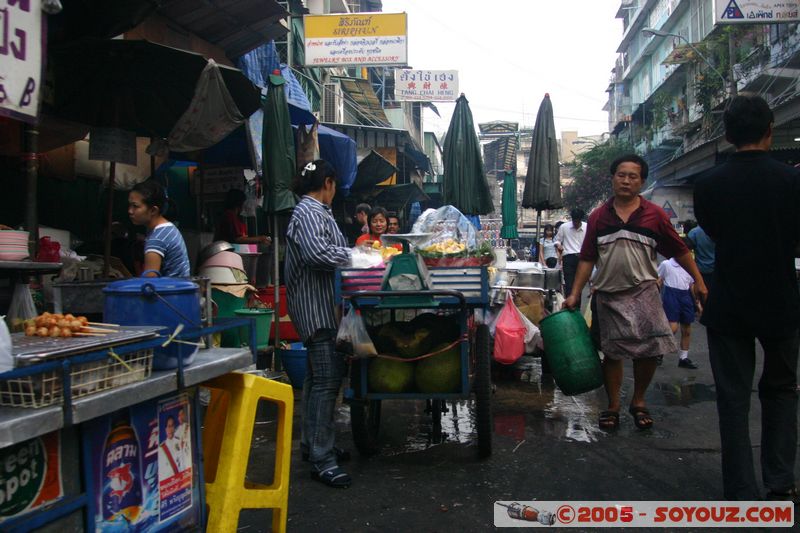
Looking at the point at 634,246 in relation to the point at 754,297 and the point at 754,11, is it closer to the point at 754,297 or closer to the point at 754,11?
the point at 754,297

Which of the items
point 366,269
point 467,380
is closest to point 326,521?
point 467,380

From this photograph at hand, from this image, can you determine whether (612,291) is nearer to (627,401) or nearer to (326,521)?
Result: (627,401)

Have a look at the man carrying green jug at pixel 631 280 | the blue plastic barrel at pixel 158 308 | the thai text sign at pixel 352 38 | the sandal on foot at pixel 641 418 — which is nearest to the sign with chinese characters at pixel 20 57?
the blue plastic barrel at pixel 158 308

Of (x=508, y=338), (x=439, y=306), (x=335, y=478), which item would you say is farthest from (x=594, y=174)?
(x=335, y=478)

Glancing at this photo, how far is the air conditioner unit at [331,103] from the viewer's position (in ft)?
61.9

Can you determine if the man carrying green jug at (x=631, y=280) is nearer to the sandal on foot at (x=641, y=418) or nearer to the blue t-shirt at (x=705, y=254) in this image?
the sandal on foot at (x=641, y=418)

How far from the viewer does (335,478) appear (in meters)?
3.70

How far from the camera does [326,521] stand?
325 centimetres

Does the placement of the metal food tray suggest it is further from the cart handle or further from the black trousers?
the black trousers

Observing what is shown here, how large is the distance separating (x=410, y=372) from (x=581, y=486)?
1210 millimetres

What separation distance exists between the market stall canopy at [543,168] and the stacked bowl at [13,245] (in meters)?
7.53

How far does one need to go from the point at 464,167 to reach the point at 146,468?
8.20 meters

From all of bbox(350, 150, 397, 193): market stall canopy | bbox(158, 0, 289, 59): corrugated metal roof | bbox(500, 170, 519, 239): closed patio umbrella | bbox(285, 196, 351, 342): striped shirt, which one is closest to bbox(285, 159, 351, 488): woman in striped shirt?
bbox(285, 196, 351, 342): striped shirt

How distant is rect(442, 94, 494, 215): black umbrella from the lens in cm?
977
